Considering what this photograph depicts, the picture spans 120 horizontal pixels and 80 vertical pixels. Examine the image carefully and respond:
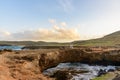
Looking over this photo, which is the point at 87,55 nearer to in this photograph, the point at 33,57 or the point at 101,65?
the point at 101,65

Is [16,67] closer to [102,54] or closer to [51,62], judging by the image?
[51,62]

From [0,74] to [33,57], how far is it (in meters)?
19.0

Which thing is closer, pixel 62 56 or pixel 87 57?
pixel 62 56

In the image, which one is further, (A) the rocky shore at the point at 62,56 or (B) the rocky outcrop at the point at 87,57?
(B) the rocky outcrop at the point at 87,57

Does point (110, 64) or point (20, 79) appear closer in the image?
point (20, 79)

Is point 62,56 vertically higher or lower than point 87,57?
higher

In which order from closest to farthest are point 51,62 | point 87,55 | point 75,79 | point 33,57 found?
1. point 75,79
2. point 33,57
3. point 51,62
4. point 87,55

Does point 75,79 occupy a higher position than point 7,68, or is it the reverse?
point 7,68

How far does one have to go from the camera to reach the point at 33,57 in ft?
163

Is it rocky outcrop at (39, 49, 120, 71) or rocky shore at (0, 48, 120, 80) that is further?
rocky outcrop at (39, 49, 120, 71)

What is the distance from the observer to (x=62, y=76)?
41.8 metres

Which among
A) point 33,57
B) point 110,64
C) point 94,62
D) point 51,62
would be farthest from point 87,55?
point 33,57

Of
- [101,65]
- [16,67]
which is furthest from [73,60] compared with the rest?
[16,67]

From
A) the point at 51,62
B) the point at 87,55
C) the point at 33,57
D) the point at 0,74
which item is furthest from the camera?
the point at 87,55
